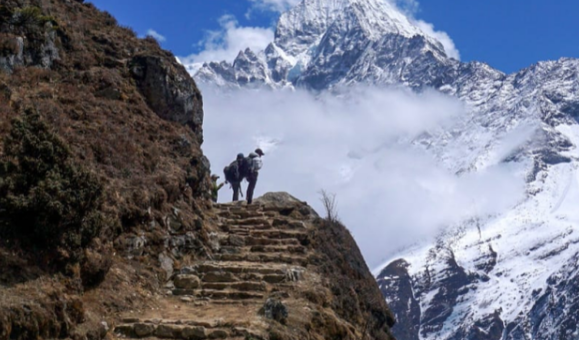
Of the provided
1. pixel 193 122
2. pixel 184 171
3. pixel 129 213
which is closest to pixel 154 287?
pixel 129 213

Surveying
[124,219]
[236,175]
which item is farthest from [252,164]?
[124,219]

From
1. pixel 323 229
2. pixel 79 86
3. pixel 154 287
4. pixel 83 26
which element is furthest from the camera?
pixel 83 26

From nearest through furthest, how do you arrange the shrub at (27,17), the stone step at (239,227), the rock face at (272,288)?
the rock face at (272,288)
the shrub at (27,17)
the stone step at (239,227)

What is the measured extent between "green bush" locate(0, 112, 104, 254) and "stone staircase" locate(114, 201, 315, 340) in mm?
1922

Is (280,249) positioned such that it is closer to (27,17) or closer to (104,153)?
(104,153)

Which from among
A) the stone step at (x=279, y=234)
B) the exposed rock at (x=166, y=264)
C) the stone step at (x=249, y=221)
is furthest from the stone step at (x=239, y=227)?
the exposed rock at (x=166, y=264)

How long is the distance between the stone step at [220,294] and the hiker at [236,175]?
33.5 ft

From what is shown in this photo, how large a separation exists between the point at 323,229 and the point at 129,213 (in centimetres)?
716

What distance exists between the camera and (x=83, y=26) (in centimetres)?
2291

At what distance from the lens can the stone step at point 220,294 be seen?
51.3 ft

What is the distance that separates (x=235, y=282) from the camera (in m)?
16.3

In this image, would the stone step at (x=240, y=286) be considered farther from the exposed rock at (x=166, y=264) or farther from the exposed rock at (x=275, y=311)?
the exposed rock at (x=275, y=311)

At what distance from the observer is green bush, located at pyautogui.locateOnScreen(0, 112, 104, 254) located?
1205 cm

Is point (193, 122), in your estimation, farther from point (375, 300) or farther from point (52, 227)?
point (52, 227)
